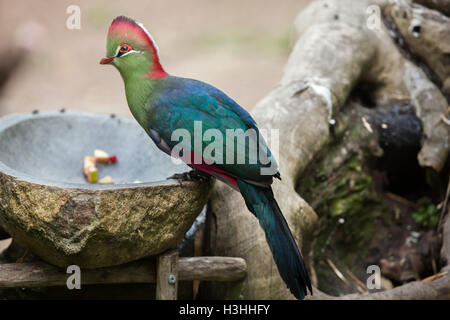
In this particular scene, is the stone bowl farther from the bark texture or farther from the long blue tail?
the bark texture

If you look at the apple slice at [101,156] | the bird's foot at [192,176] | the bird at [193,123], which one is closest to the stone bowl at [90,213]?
the bird's foot at [192,176]

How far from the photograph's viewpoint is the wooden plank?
96.7 inches

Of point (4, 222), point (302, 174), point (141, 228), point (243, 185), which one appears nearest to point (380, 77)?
point (302, 174)

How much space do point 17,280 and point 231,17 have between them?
8351 mm

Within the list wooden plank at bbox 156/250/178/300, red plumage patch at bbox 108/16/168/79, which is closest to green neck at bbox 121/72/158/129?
red plumage patch at bbox 108/16/168/79

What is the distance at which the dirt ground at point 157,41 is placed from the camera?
734cm

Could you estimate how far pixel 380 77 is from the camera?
3.93 metres

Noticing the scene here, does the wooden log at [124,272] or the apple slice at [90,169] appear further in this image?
the apple slice at [90,169]

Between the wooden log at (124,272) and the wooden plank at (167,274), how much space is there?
0.22 ft

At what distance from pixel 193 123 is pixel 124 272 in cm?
78

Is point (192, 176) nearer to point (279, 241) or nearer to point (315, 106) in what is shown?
point (279, 241)

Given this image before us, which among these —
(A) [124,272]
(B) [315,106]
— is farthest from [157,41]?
(A) [124,272]

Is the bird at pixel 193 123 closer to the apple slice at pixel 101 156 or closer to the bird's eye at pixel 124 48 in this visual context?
the bird's eye at pixel 124 48

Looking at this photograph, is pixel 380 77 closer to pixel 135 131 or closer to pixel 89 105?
pixel 135 131
